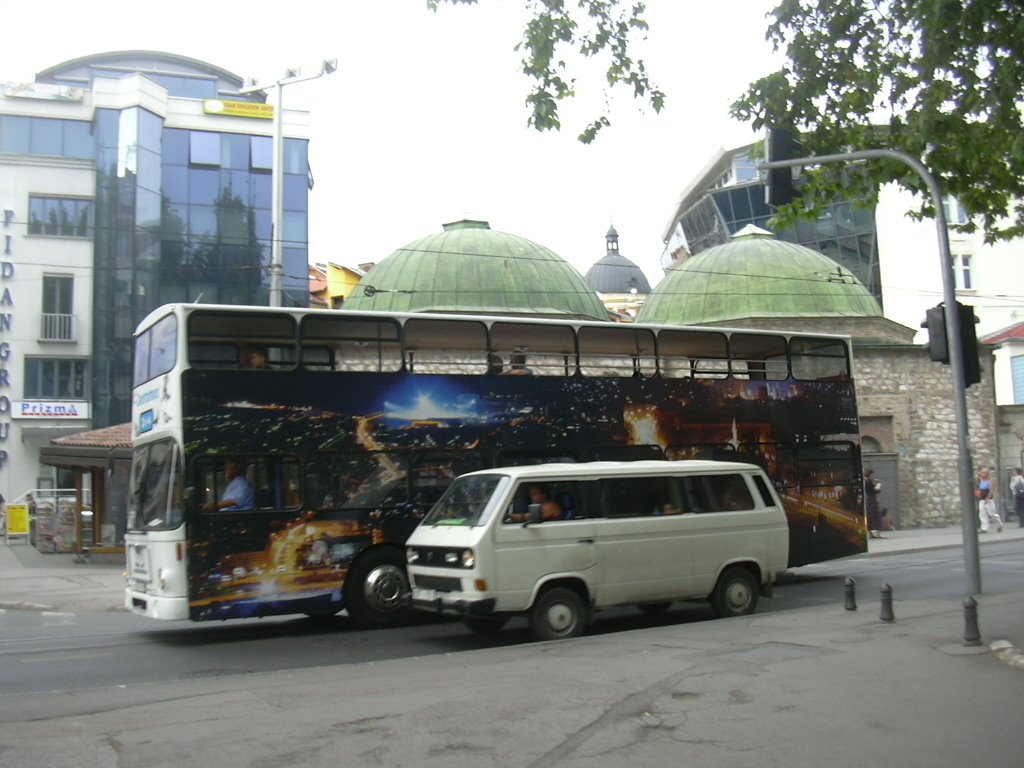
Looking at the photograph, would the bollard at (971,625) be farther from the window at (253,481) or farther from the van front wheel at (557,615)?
the window at (253,481)

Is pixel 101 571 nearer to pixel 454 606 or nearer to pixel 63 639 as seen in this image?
pixel 63 639

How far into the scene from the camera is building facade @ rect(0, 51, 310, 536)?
136 feet

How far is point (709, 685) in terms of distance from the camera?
327 inches

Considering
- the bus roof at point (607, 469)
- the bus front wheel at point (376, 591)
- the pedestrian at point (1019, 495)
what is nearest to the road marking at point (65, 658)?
the bus front wheel at point (376, 591)

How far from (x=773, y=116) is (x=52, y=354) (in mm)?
36505

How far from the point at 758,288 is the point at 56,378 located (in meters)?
27.7

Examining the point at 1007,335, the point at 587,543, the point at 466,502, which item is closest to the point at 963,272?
the point at 1007,335

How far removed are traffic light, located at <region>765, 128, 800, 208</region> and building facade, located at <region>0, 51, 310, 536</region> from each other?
32398mm

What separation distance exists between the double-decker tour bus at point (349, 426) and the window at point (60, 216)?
31657 millimetres

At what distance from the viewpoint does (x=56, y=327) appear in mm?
41906

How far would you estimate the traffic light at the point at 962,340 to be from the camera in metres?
13.4

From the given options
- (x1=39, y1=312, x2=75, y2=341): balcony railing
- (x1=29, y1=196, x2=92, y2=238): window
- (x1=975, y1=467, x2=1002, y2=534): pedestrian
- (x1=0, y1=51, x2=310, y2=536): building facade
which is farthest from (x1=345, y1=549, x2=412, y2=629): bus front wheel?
(x1=29, y1=196, x2=92, y2=238): window

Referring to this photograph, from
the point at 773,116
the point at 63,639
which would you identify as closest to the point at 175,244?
the point at 63,639

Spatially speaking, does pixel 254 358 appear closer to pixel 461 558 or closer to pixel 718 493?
pixel 461 558
